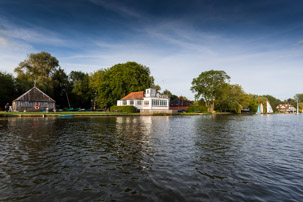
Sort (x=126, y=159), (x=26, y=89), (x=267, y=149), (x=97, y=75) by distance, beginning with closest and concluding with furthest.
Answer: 1. (x=126, y=159)
2. (x=267, y=149)
3. (x=26, y=89)
4. (x=97, y=75)

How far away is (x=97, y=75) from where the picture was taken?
8294cm

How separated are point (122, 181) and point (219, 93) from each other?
87.5 metres

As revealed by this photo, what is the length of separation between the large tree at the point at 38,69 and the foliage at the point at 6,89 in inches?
158

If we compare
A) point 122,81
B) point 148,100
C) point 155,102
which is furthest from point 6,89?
point 155,102

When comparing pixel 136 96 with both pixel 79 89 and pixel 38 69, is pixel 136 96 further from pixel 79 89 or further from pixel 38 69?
pixel 38 69

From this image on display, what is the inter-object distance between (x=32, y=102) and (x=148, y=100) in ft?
122

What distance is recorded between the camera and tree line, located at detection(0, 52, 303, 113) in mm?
65887

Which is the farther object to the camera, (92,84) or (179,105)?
(179,105)

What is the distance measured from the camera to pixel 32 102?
5938 cm

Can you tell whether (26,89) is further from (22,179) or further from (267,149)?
(267,149)

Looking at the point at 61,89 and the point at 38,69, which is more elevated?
the point at 38,69

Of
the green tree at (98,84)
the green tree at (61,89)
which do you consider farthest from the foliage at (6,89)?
A: the green tree at (98,84)

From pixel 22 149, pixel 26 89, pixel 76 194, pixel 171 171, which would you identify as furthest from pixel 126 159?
pixel 26 89

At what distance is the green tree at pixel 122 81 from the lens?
75.0m
